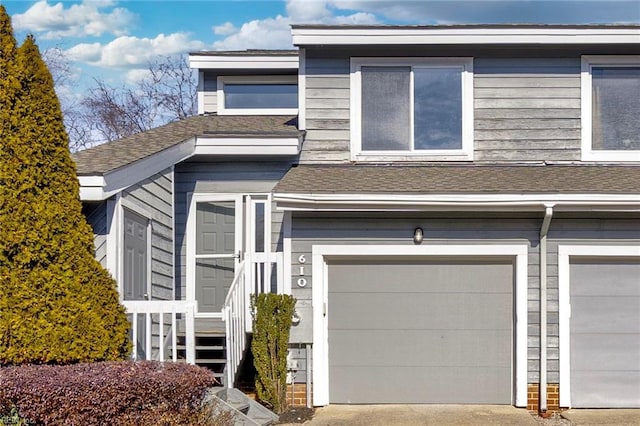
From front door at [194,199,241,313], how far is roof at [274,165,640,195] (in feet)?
4.21

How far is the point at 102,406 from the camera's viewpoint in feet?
22.9

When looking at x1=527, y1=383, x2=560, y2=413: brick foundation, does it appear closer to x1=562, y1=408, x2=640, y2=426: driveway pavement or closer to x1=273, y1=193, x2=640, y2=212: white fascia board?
x1=562, y1=408, x2=640, y2=426: driveway pavement

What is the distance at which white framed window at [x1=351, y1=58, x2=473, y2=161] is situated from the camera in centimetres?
1137

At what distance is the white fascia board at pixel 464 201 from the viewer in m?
9.73

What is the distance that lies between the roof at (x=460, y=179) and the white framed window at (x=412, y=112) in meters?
0.26

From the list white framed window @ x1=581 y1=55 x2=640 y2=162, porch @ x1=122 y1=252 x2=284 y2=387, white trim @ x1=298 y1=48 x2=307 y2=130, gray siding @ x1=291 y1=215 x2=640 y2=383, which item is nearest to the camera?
porch @ x1=122 y1=252 x2=284 y2=387

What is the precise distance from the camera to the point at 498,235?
10.2 meters

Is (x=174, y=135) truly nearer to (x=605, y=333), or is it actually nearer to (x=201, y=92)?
(x=201, y=92)

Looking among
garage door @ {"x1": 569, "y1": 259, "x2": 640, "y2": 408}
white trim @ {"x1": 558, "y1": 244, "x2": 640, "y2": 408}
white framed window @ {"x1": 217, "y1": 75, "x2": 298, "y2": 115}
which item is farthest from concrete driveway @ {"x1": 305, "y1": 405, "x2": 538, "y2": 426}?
white framed window @ {"x1": 217, "y1": 75, "x2": 298, "y2": 115}

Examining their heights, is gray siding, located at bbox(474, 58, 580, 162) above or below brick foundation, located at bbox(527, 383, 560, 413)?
above

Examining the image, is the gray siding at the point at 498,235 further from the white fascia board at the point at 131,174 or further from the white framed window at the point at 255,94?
the white framed window at the point at 255,94

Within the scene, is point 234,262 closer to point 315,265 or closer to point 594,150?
point 315,265

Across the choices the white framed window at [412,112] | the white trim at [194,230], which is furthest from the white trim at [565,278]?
the white trim at [194,230]

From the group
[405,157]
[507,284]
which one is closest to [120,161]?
[405,157]
